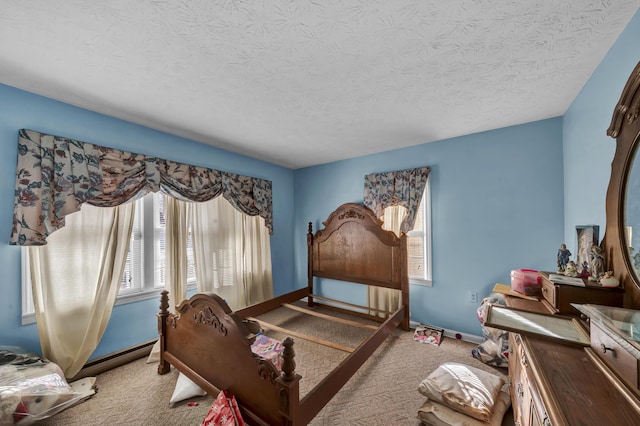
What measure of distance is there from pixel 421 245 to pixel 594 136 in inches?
68.8

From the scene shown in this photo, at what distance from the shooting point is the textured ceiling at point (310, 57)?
3.59 feet

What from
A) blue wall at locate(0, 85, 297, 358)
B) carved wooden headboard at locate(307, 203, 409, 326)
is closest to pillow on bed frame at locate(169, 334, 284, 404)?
blue wall at locate(0, 85, 297, 358)

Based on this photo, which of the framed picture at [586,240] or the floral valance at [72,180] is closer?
the framed picture at [586,240]

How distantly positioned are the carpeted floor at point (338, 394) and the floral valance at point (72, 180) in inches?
51.7

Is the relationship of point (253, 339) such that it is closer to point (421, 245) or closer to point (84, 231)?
point (84, 231)

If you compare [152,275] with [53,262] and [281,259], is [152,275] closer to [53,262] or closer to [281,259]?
[53,262]

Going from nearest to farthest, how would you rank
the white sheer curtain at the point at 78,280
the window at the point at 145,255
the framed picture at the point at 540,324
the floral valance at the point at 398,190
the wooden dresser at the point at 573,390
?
the wooden dresser at the point at 573,390
the framed picture at the point at 540,324
the white sheer curtain at the point at 78,280
the window at the point at 145,255
the floral valance at the point at 398,190

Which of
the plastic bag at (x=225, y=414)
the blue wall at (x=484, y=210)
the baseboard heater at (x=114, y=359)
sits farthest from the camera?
the blue wall at (x=484, y=210)

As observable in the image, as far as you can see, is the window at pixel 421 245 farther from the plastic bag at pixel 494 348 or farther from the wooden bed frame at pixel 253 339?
the plastic bag at pixel 494 348

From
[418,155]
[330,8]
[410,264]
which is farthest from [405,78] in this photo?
[410,264]

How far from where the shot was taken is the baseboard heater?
2.00 meters

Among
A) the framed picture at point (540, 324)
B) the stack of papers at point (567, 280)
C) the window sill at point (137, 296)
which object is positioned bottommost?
the window sill at point (137, 296)

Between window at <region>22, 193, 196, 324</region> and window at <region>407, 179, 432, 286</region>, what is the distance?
2964 millimetres

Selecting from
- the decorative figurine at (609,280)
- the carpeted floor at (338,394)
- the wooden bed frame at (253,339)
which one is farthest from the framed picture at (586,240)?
the wooden bed frame at (253,339)
